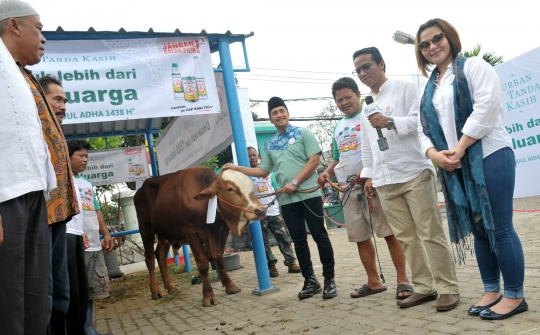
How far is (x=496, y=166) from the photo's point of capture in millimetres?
3006

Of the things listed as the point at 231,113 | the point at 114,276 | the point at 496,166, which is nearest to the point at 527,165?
the point at 231,113

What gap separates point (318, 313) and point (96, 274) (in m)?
2.81

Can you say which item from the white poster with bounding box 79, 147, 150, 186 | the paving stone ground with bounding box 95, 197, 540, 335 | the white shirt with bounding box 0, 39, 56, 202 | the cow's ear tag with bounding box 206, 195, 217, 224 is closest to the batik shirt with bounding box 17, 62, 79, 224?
the white shirt with bounding box 0, 39, 56, 202

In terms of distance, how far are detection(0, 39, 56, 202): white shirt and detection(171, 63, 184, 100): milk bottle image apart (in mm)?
3253

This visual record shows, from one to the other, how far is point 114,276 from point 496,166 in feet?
27.0

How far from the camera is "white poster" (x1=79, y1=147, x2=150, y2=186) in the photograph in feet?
29.8

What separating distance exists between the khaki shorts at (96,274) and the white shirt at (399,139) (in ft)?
10.9

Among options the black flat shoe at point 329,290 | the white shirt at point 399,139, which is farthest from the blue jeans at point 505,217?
the black flat shoe at point 329,290

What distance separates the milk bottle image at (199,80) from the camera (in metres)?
5.46

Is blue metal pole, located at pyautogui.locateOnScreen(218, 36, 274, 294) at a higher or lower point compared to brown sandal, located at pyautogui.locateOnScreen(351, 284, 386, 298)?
higher

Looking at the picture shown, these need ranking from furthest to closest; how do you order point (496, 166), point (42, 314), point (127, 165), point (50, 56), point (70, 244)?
1. point (127, 165)
2. point (50, 56)
3. point (70, 244)
4. point (496, 166)
5. point (42, 314)

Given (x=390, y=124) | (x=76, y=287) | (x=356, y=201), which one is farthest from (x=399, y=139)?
(x=76, y=287)

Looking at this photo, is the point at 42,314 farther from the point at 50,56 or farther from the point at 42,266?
the point at 50,56

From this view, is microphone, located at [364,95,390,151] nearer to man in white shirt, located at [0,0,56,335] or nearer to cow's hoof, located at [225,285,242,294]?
man in white shirt, located at [0,0,56,335]
